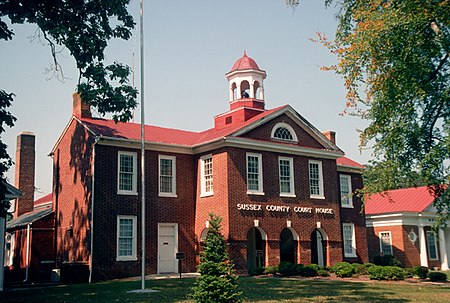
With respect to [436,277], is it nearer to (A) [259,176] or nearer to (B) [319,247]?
(B) [319,247]

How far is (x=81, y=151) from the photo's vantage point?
29172mm

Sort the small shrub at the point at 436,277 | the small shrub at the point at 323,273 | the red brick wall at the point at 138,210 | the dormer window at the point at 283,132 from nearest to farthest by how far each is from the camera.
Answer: the small shrub at the point at 436,277, the red brick wall at the point at 138,210, the small shrub at the point at 323,273, the dormer window at the point at 283,132

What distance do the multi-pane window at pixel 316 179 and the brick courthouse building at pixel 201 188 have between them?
0.06 m

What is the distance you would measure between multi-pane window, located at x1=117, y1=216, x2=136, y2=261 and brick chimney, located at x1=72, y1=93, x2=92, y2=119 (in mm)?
6940

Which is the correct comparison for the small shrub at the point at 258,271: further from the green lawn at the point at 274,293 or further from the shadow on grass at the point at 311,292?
the green lawn at the point at 274,293

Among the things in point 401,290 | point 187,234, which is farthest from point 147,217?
point 401,290

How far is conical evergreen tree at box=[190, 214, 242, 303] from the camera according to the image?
1364cm

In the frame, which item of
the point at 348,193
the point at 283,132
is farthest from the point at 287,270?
the point at 348,193

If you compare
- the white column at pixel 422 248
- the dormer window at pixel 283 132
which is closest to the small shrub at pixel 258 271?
the dormer window at pixel 283 132

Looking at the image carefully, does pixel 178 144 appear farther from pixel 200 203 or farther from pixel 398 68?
pixel 398 68

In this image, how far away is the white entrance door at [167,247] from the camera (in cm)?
2883

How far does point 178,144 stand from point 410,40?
1679cm

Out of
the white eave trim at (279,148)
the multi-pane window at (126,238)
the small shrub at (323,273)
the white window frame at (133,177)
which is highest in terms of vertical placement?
the white eave trim at (279,148)

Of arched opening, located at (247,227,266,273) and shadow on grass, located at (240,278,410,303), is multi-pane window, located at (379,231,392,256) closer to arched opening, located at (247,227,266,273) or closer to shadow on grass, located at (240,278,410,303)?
arched opening, located at (247,227,266,273)
